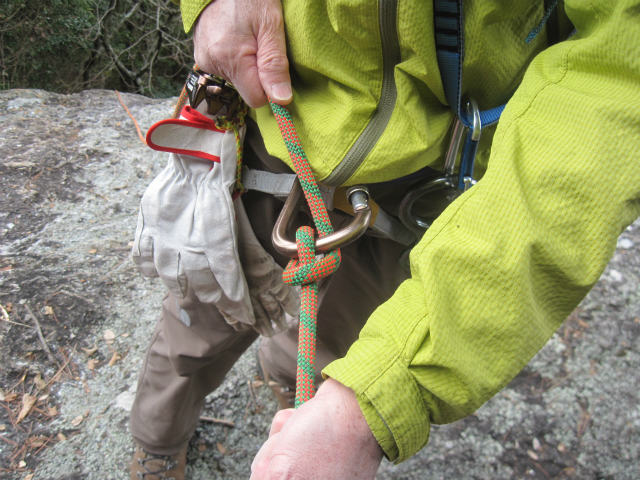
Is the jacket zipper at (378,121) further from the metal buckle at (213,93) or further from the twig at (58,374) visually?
the twig at (58,374)

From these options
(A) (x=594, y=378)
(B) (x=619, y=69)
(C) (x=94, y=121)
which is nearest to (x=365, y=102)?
(B) (x=619, y=69)

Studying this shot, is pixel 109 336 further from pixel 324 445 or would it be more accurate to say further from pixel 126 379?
pixel 324 445

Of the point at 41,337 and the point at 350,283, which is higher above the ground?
the point at 350,283

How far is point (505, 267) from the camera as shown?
0.49 metres

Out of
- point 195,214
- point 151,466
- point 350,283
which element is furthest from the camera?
point 151,466

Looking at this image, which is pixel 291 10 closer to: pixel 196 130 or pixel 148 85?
pixel 196 130

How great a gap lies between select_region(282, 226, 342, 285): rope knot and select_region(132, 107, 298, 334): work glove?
0.78 ft

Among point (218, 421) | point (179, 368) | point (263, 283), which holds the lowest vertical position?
point (218, 421)

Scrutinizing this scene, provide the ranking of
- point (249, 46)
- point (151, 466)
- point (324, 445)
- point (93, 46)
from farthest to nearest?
point (93, 46) < point (151, 466) < point (249, 46) < point (324, 445)

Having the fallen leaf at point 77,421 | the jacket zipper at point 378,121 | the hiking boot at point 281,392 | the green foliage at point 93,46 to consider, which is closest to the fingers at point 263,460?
the jacket zipper at point 378,121

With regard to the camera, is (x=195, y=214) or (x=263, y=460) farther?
(x=195, y=214)

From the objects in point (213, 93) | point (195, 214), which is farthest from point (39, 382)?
point (213, 93)

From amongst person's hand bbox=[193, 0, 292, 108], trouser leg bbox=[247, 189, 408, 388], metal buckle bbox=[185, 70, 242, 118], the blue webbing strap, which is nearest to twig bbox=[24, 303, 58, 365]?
trouser leg bbox=[247, 189, 408, 388]

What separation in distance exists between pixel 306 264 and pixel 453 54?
1.29 feet
